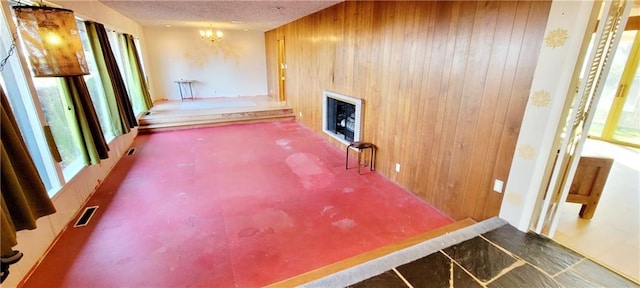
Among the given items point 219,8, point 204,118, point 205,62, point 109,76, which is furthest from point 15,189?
point 205,62

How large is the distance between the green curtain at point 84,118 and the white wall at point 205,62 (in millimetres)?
5609

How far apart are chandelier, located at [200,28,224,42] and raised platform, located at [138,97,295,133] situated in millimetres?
1918

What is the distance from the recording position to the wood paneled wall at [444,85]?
2.09m

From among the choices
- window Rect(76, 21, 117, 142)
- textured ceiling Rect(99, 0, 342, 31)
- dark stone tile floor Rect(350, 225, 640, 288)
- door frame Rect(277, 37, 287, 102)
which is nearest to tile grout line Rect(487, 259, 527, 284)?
dark stone tile floor Rect(350, 225, 640, 288)

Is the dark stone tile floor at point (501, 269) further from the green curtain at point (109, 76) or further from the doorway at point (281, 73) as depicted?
the doorway at point (281, 73)

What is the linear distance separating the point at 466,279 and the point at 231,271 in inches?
63.6

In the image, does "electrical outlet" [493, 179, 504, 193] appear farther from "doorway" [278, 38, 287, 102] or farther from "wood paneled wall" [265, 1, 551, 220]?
"doorway" [278, 38, 287, 102]

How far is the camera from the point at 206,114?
649cm

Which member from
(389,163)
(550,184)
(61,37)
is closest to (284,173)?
(389,163)

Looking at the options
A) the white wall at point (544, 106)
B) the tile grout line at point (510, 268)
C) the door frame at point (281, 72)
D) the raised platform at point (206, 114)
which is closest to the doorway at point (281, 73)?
the door frame at point (281, 72)

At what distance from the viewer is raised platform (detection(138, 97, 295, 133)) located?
605 centimetres

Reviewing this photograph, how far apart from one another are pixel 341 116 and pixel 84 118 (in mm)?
3694

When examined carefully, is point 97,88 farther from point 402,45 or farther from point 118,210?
point 402,45

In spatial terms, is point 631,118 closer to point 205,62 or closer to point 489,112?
point 489,112
